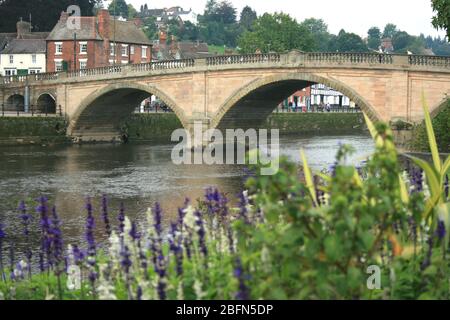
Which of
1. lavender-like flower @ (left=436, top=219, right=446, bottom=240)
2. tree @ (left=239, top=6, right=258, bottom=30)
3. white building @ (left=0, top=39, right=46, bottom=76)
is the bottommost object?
lavender-like flower @ (left=436, top=219, right=446, bottom=240)

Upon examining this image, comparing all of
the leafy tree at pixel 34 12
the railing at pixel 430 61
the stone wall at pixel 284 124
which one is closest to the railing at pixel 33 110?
the stone wall at pixel 284 124

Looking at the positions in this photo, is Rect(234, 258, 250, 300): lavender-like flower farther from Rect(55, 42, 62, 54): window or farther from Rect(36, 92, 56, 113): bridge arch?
Rect(55, 42, 62, 54): window

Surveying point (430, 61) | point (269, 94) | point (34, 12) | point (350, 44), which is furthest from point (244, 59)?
point (350, 44)

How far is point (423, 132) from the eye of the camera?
1284 inches

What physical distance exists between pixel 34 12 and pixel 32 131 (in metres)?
39.2

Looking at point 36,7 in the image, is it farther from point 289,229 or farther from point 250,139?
point 289,229

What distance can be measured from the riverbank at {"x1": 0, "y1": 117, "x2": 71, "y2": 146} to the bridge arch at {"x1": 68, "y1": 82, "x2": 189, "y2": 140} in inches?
43.2

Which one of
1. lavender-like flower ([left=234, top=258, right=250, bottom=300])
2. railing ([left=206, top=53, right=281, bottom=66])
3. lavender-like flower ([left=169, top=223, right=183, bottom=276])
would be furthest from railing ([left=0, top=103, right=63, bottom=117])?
lavender-like flower ([left=234, top=258, right=250, bottom=300])

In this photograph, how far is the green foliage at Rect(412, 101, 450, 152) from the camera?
3142cm

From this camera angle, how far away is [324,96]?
111 meters

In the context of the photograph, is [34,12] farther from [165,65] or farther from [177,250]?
[177,250]

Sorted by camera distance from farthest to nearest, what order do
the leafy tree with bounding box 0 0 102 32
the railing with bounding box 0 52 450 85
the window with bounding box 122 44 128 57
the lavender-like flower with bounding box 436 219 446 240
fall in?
1. the leafy tree with bounding box 0 0 102 32
2. the window with bounding box 122 44 128 57
3. the railing with bounding box 0 52 450 85
4. the lavender-like flower with bounding box 436 219 446 240

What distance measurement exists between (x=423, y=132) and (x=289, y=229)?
2774cm

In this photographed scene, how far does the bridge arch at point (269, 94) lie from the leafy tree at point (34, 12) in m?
44.1
